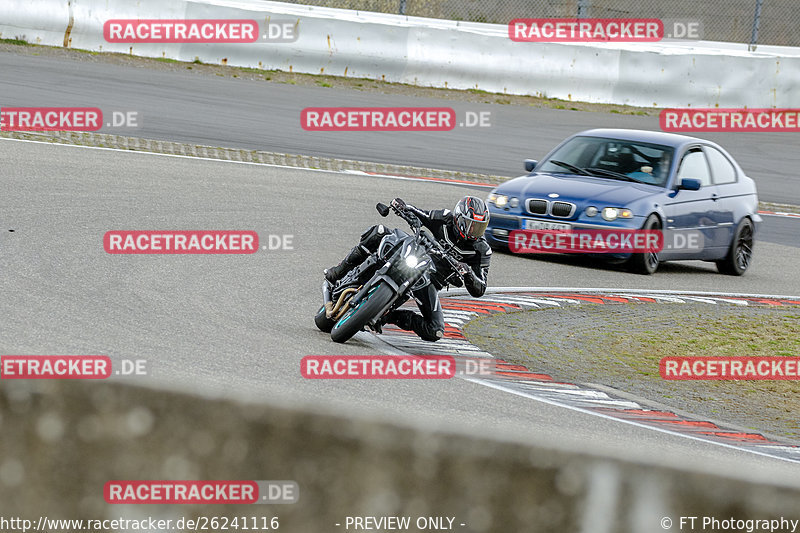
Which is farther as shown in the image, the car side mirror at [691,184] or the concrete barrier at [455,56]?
the concrete barrier at [455,56]

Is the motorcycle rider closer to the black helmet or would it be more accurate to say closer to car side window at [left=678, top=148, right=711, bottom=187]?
the black helmet

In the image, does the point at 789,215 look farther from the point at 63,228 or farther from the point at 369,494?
the point at 369,494

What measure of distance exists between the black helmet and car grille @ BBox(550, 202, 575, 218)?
5026mm

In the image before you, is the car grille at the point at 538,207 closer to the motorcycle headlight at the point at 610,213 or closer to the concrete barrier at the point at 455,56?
the motorcycle headlight at the point at 610,213

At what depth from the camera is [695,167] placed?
48.1ft

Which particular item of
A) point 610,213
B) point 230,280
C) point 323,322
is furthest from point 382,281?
point 610,213

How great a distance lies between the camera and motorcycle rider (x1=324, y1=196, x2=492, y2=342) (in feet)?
28.2

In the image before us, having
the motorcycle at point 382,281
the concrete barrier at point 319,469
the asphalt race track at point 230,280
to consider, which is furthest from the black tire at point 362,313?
the concrete barrier at point 319,469

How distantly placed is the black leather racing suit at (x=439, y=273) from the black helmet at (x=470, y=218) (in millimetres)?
80

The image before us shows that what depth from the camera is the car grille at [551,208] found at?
13547 millimetres

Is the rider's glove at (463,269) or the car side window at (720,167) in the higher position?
the car side window at (720,167)

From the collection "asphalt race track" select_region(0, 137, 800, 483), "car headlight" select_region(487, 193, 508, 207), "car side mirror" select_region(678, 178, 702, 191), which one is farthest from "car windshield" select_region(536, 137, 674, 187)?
"asphalt race track" select_region(0, 137, 800, 483)

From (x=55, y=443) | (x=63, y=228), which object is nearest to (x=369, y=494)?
(x=55, y=443)

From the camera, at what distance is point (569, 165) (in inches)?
575
